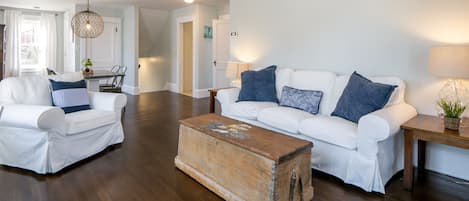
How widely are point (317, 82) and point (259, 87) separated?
0.76 meters

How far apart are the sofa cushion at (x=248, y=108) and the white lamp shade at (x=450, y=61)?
1720mm

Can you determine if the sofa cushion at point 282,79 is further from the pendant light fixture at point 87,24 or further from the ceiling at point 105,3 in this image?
the ceiling at point 105,3

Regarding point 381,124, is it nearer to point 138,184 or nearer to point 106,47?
point 138,184

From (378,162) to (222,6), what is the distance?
18.1 ft

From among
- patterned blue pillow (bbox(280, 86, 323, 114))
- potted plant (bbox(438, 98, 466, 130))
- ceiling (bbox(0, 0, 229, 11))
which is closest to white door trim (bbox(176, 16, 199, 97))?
ceiling (bbox(0, 0, 229, 11))

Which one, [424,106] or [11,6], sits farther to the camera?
[11,6]

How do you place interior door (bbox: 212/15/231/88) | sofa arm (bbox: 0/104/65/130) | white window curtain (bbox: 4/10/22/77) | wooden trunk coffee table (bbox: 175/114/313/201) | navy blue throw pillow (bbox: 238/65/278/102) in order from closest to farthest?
wooden trunk coffee table (bbox: 175/114/313/201), sofa arm (bbox: 0/104/65/130), navy blue throw pillow (bbox: 238/65/278/102), interior door (bbox: 212/15/231/88), white window curtain (bbox: 4/10/22/77)

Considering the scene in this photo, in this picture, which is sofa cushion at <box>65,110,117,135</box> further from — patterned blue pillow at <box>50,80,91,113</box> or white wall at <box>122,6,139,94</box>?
white wall at <box>122,6,139,94</box>

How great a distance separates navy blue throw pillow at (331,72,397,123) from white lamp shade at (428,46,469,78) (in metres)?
0.38

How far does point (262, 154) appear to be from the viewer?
210 cm

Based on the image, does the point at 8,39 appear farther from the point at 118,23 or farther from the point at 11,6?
the point at 118,23

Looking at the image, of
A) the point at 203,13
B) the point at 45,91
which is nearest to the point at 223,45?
the point at 203,13

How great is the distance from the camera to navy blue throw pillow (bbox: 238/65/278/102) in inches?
160

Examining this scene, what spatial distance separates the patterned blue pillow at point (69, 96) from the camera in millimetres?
3354
